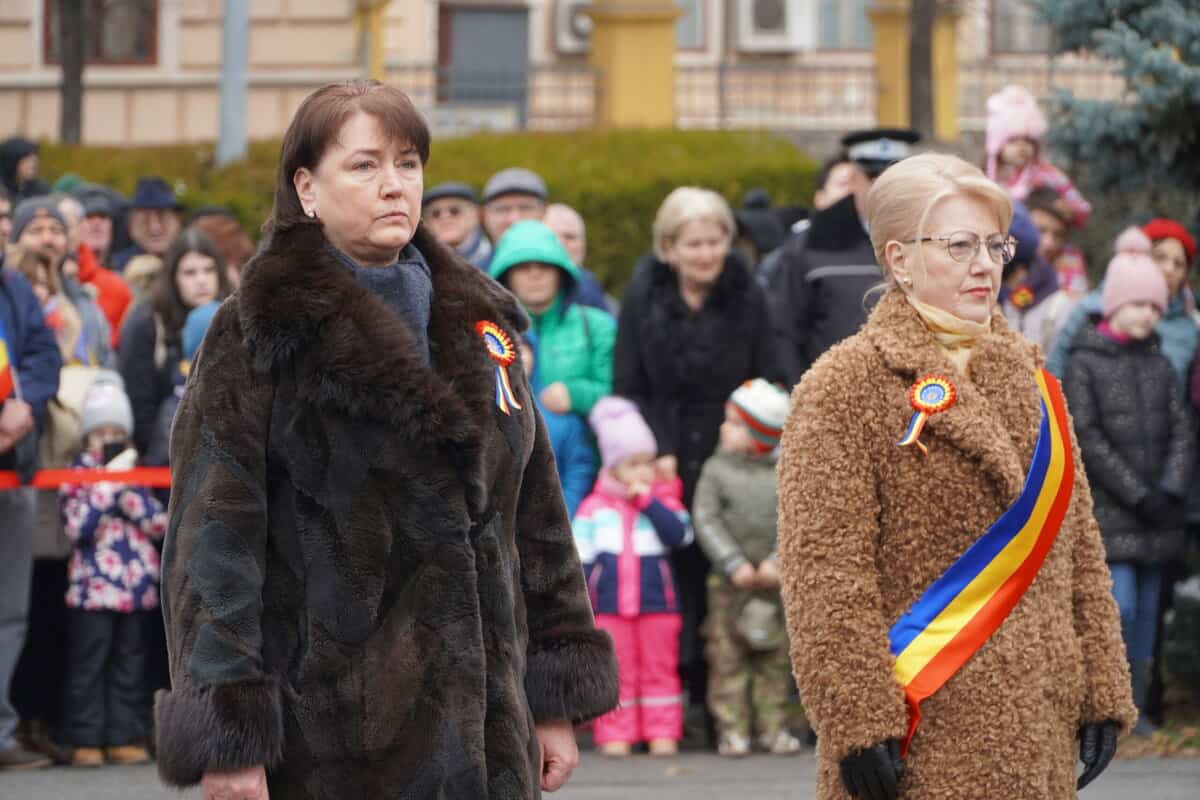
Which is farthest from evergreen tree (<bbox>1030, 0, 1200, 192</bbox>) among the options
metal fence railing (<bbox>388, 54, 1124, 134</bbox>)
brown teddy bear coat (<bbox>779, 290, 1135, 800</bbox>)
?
metal fence railing (<bbox>388, 54, 1124, 134</bbox>)

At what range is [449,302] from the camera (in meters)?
4.32

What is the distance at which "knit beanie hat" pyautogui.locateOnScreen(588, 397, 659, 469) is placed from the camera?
875 cm

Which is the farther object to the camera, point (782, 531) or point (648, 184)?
point (648, 184)

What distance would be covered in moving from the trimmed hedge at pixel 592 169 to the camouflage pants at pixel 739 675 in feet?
22.0

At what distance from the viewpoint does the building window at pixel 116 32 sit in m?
23.8

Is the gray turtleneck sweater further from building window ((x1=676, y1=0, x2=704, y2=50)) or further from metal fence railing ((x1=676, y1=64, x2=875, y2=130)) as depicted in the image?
building window ((x1=676, y1=0, x2=704, y2=50))

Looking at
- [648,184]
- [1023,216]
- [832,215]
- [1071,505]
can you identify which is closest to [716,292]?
[832,215]

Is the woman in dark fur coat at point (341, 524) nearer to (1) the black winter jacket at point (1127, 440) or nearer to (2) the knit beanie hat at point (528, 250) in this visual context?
(2) the knit beanie hat at point (528, 250)

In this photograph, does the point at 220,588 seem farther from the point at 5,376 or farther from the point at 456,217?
the point at 456,217

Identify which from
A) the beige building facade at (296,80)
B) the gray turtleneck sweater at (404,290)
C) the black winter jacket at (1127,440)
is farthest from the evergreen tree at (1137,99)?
the beige building facade at (296,80)

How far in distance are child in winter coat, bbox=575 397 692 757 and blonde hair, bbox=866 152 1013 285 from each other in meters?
4.23

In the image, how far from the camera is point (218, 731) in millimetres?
3949

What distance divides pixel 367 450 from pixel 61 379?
5062mm

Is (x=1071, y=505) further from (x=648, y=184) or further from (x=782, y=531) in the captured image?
(x=648, y=184)
